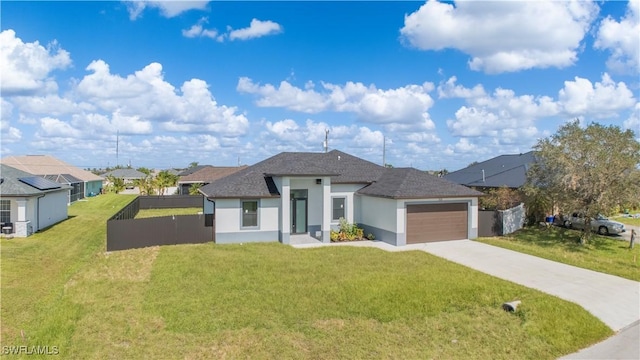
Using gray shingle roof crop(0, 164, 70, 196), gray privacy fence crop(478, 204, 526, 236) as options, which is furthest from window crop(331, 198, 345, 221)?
gray shingle roof crop(0, 164, 70, 196)

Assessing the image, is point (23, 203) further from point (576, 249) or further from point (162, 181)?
point (576, 249)

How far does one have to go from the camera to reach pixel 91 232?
72.8 feet

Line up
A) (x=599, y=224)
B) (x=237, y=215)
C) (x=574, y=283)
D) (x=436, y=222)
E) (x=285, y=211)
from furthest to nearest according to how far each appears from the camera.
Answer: (x=599, y=224) < (x=436, y=222) < (x=285, y=211) < (x=237, y=215) < (x=574, y=283)

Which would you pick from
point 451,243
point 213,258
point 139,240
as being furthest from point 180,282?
point 451,243

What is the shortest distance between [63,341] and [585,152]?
21.6 meters

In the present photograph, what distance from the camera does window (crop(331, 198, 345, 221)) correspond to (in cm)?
2100

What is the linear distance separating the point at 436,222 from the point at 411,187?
2.35 m

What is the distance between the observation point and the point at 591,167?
58.9ft

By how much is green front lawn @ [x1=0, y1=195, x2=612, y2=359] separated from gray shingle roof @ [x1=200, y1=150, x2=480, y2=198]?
4.40 meters

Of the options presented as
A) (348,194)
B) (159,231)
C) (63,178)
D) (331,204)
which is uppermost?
(63,178)

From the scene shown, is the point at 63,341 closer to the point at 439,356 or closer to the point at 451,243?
the point at 439,356

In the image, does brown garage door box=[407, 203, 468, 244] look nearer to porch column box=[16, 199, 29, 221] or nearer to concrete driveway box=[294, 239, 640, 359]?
concrete driveway box=[294, 239, 640, 359]

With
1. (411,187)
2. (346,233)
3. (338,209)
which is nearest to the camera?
(411,187)

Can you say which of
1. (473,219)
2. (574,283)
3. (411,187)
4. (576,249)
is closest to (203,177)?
(411,187)
